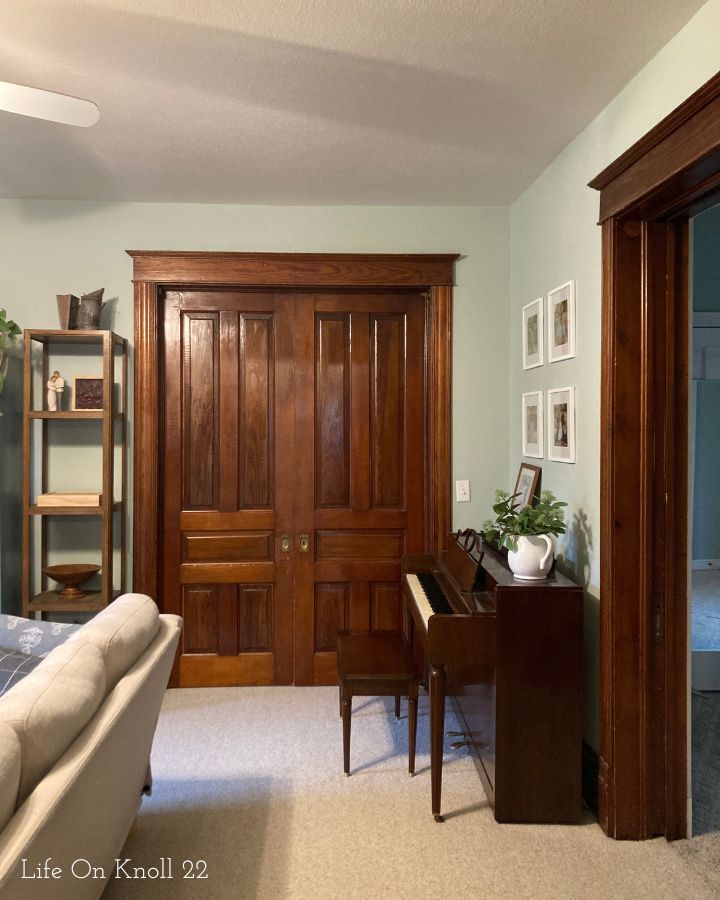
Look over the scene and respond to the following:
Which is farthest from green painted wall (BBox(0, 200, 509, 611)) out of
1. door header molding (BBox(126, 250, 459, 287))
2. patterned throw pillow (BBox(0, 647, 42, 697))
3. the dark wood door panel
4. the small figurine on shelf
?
patterned throw pillow (BBox(0, 647, 42, 697))

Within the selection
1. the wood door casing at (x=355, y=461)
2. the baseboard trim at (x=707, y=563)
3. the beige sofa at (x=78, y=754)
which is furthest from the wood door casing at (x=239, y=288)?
the baseboard trim at (x=707, y=563)

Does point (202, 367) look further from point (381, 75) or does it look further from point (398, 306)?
point (381, 75)

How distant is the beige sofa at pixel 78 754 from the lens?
1.22m

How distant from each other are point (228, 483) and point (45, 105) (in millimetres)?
2180

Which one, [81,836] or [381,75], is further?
[381,75]

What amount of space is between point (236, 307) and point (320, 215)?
0.66m

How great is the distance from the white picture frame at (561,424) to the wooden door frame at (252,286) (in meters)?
0.74

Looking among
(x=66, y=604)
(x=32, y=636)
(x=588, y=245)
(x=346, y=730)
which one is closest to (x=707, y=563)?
(x=588, y=245)

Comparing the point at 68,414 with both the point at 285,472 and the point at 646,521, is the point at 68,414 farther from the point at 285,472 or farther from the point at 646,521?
the point at 646,521

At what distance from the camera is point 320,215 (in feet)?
11.6

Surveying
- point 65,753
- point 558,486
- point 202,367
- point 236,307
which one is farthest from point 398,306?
point 65,753

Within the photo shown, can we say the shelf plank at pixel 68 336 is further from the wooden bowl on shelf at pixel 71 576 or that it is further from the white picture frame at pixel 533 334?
the white picture frame at pixel 533 334

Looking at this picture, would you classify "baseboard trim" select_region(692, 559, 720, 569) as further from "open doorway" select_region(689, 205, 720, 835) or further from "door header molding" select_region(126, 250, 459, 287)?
"door header molding" select_region(126, 250, 459, 287)

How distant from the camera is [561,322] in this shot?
2.80m
